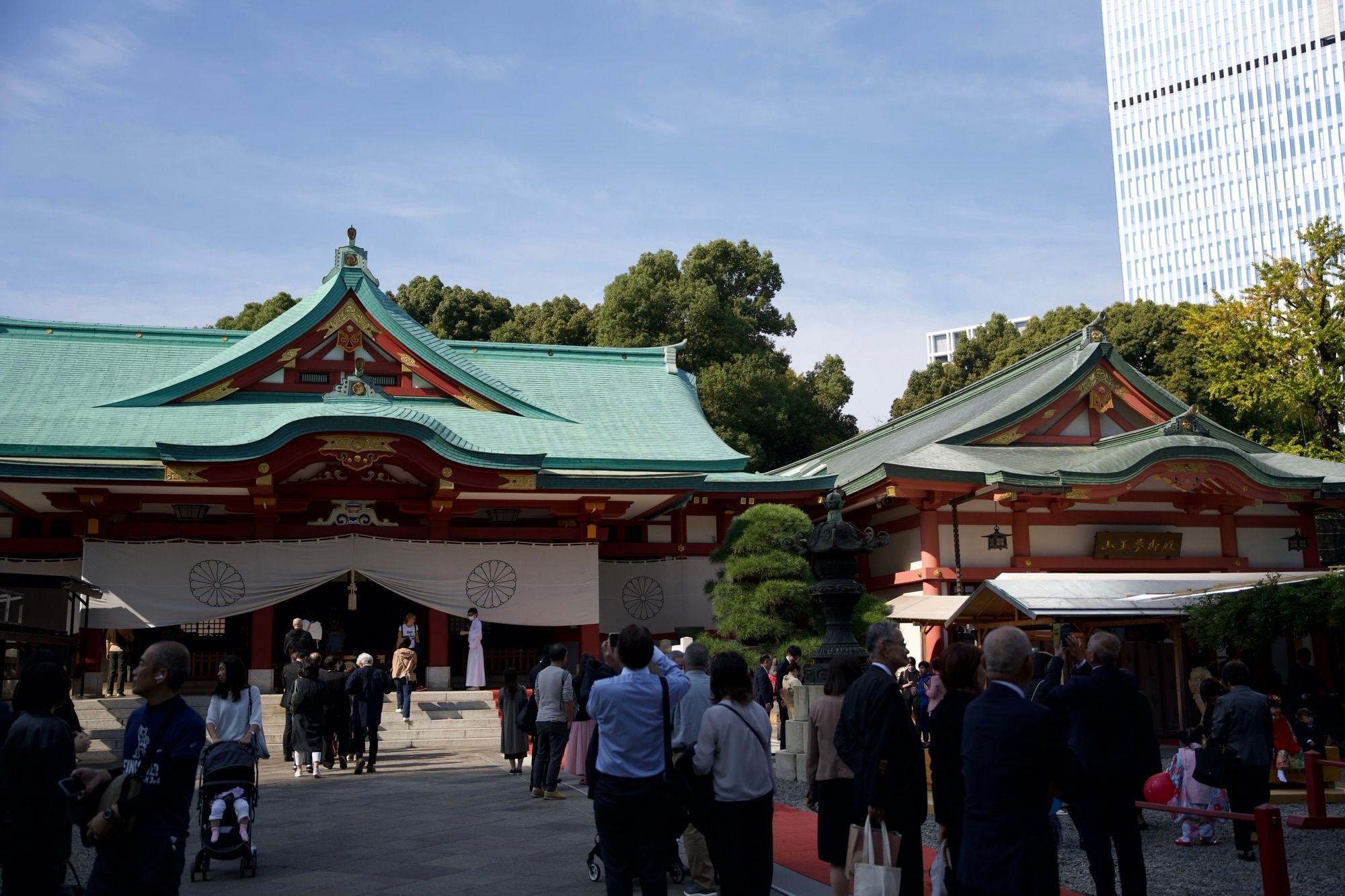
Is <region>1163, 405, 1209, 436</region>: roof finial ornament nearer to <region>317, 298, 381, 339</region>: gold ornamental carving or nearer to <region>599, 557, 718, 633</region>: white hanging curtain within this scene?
<region>599, 557, 718, 633</region>: white hanging curtain

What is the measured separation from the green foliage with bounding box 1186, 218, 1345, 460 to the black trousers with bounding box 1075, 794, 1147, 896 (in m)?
21.3

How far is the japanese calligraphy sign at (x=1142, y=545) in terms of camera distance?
72.6 ft

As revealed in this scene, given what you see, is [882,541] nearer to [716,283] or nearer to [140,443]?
[140,443]

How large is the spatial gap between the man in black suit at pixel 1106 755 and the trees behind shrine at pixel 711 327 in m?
27.5

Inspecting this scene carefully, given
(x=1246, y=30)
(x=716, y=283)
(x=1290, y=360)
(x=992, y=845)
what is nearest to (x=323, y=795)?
(x=992, y=845)

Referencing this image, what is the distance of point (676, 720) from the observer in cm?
718

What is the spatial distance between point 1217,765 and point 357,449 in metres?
14.4

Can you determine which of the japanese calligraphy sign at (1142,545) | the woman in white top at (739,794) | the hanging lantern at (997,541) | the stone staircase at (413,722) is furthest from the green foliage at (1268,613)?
the stone staircase at (413,722)

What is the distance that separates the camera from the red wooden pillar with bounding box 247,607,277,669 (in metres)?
20.0

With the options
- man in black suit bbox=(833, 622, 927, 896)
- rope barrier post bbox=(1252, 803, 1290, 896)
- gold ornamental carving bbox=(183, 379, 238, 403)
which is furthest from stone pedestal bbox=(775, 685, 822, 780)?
gold ornamental carving bbox=(183, 379, 238, 403)

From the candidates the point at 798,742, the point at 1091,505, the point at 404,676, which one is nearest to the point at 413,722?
the point at 404,676

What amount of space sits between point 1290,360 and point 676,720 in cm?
2288

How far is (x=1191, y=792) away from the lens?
31.8 feet

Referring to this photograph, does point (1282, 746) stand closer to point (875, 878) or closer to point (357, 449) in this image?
point (875, 878)
